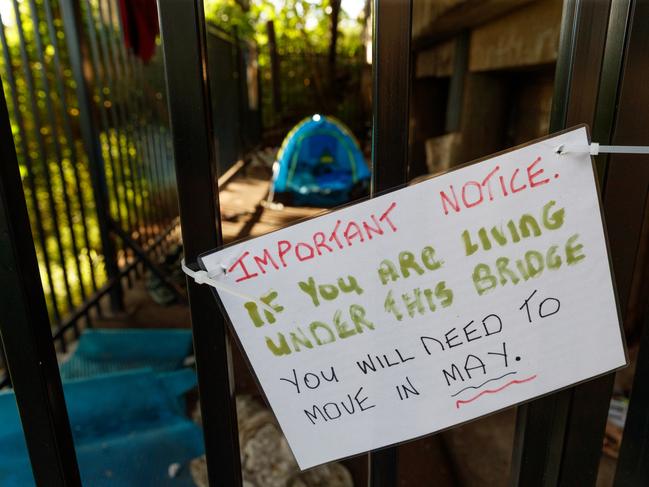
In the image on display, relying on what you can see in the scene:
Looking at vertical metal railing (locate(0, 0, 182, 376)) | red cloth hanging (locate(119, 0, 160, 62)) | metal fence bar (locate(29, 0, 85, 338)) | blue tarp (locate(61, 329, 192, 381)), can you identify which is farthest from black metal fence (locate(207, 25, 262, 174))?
blue tarp (locate(61, 329, 192, 381))

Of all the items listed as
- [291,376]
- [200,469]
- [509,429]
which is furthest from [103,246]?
[291,376]

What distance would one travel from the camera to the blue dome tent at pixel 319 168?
607cm

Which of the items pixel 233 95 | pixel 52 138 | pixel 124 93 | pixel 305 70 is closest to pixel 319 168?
pixel 233 95

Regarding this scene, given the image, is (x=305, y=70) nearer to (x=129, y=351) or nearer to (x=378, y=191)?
(x=129, y=351)

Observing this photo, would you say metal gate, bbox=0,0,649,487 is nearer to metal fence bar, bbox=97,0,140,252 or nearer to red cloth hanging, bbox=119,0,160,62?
red cloth hanging, bbox=119,0,160,62

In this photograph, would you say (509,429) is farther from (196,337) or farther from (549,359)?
(196,337)

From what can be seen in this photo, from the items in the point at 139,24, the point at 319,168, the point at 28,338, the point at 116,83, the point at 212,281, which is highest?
the point at 139,24

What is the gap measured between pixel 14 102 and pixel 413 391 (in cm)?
239

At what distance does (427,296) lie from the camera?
2.36 feet

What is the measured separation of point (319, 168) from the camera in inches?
258

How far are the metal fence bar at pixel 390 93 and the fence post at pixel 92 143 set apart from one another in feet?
9.15

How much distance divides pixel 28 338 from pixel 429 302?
607 millimetres

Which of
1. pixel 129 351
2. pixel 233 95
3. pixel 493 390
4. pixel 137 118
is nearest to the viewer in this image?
pixel 493 390

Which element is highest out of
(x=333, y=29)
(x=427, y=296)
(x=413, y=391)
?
(x=333, y=29)
